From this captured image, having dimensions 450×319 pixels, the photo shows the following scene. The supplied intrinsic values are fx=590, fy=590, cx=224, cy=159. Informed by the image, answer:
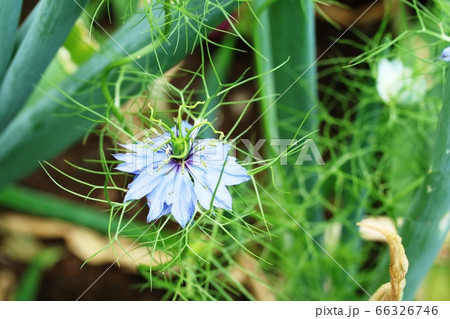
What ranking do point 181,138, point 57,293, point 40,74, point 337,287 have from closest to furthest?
1. point 181,138
2. point 40,74
3. point 337,287
4. point 57,293

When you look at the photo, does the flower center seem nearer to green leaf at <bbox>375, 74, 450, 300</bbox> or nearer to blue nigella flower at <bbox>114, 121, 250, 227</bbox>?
blue nigella flower at <bbox>114, 121, 250, 227</bbox>

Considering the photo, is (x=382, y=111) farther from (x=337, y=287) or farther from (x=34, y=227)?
(x=34, y=227)

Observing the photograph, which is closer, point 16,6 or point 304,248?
point 16,6

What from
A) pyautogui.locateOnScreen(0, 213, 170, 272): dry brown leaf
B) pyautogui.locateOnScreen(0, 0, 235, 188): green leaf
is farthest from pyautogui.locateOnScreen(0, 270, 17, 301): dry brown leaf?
pyautogui.locateOnScreen(0, 0, 235, 188): green leaf

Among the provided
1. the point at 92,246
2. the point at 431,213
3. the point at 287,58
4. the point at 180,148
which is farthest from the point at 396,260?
the point at 92,246

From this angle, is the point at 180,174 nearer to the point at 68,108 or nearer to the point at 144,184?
the point at 144,184
